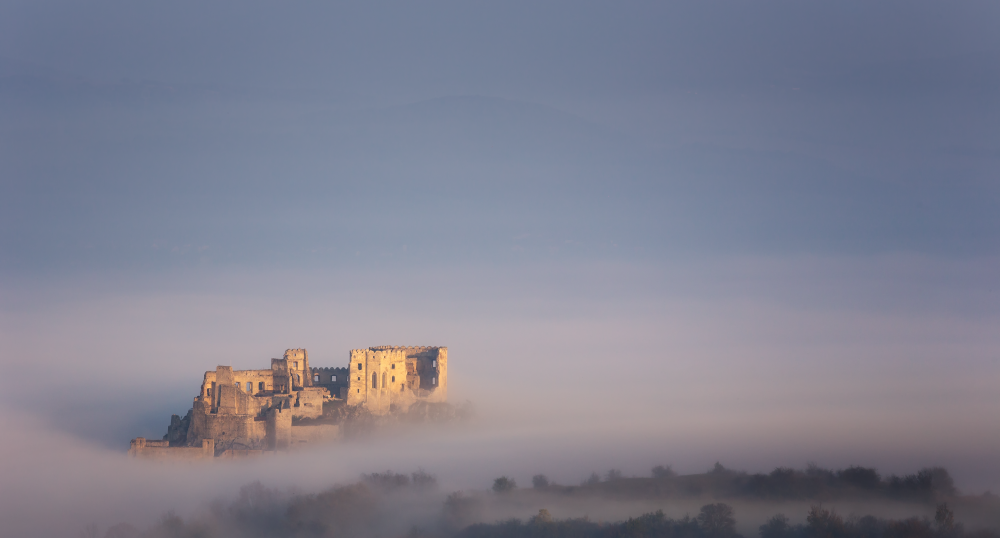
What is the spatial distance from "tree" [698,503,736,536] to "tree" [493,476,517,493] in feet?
62.8

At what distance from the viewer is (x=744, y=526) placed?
93.4 metres

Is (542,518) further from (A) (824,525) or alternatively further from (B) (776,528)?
(A) (824,525)

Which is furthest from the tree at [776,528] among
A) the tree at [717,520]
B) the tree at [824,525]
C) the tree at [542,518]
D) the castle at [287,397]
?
the castle at [287,397]

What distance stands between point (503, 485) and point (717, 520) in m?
21.8

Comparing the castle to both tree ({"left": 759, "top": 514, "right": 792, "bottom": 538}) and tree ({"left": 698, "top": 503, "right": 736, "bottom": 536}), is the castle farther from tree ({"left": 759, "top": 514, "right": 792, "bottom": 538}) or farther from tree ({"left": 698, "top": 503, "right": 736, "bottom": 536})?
tree ({"left": 759, "top": 514, "right": 792, "bottom": 538})

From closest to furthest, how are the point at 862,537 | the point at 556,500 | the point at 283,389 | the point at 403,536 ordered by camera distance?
the point at 862,537 < the point at 403,536 < the point at 556,500 < the point at 283,389

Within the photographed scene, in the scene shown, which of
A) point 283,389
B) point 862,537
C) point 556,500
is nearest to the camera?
point 862,537

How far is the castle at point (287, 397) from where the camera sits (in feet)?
338

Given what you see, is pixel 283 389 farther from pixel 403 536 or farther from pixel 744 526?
pixel 744 526

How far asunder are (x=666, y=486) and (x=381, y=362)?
102ft

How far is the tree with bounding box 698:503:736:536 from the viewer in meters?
91.7

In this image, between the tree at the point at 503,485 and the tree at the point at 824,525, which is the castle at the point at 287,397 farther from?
the tree at the point at 824,525

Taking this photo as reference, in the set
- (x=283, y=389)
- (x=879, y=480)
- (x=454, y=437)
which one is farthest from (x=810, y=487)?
(x=283, y=389)

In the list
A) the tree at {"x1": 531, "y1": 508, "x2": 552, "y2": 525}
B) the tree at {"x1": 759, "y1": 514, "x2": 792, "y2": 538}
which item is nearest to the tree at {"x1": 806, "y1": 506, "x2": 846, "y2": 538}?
the tree at {"x1": 759, "y1": 514, "x2": 792, "y2": 538}
